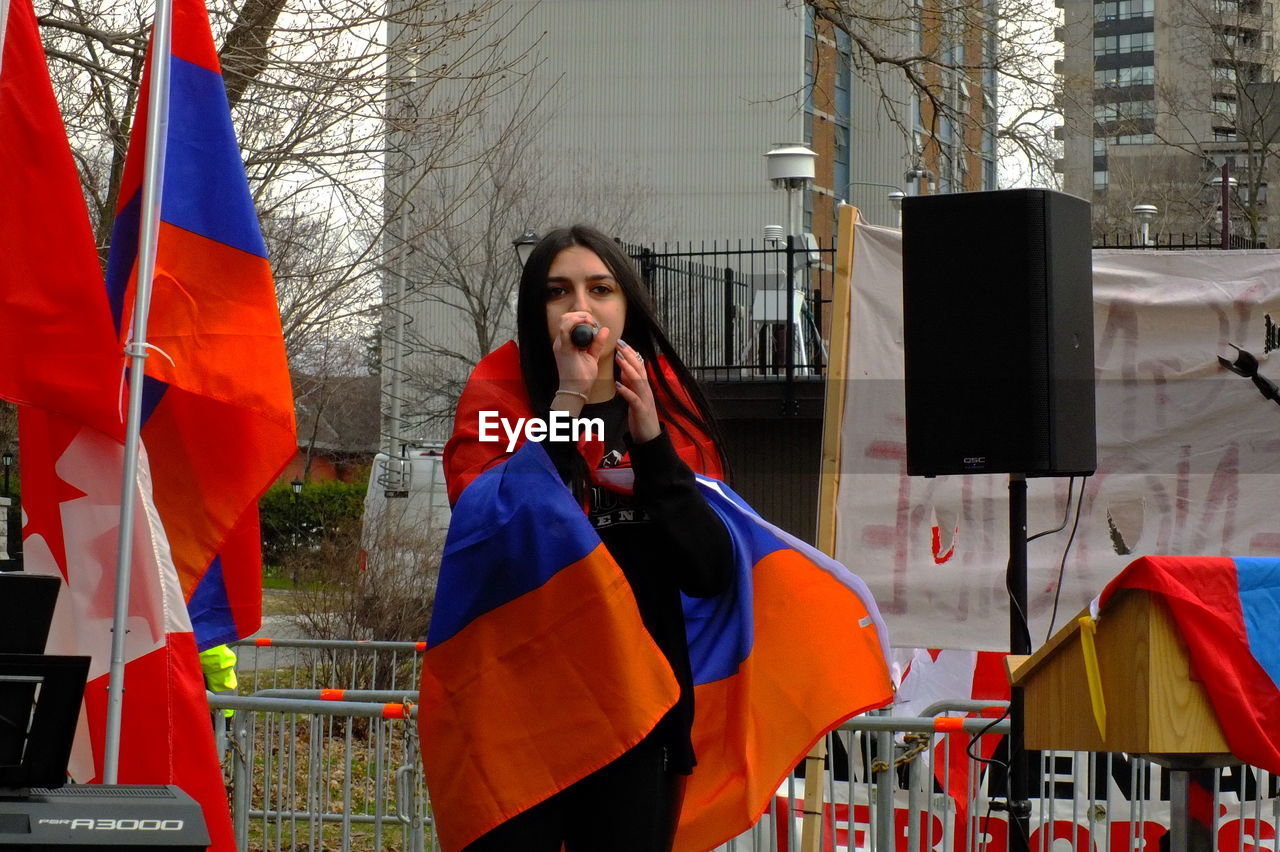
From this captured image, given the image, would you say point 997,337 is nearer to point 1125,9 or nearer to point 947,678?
point 947,678

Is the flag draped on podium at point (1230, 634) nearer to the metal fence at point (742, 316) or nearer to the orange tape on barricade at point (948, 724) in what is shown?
the orange tape on barricade at point (948, 724)

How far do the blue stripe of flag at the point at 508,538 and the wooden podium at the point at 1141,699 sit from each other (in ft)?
3.93

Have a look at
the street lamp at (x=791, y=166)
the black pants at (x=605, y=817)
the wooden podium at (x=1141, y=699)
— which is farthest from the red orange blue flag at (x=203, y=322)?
the street lamp at (x=791, y=166)

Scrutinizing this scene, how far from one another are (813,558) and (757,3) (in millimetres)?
36298

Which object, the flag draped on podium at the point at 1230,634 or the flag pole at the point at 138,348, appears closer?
the flag draped on podium at the point at 1230,634

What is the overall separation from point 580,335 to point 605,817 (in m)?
0.91

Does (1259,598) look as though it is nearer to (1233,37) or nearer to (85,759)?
(85,759)

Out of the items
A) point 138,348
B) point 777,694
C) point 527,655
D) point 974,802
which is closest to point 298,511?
point 974,802

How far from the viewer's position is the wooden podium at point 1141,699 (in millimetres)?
3158

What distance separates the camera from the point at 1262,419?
687 cm

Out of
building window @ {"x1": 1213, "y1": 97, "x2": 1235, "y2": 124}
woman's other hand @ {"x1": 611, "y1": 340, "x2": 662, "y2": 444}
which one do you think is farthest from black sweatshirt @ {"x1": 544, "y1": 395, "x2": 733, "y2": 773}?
building window @ {"x1": 1213, "y1": 97, "x2": 1235, "y2": 124}

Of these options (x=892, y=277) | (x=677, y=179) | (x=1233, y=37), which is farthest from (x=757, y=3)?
(x=892, y=277)

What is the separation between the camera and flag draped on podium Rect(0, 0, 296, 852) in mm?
3967

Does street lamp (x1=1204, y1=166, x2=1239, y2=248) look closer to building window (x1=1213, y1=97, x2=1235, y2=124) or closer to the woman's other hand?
building window (x1=1213, y1=97, x2=1235, y2=124)
